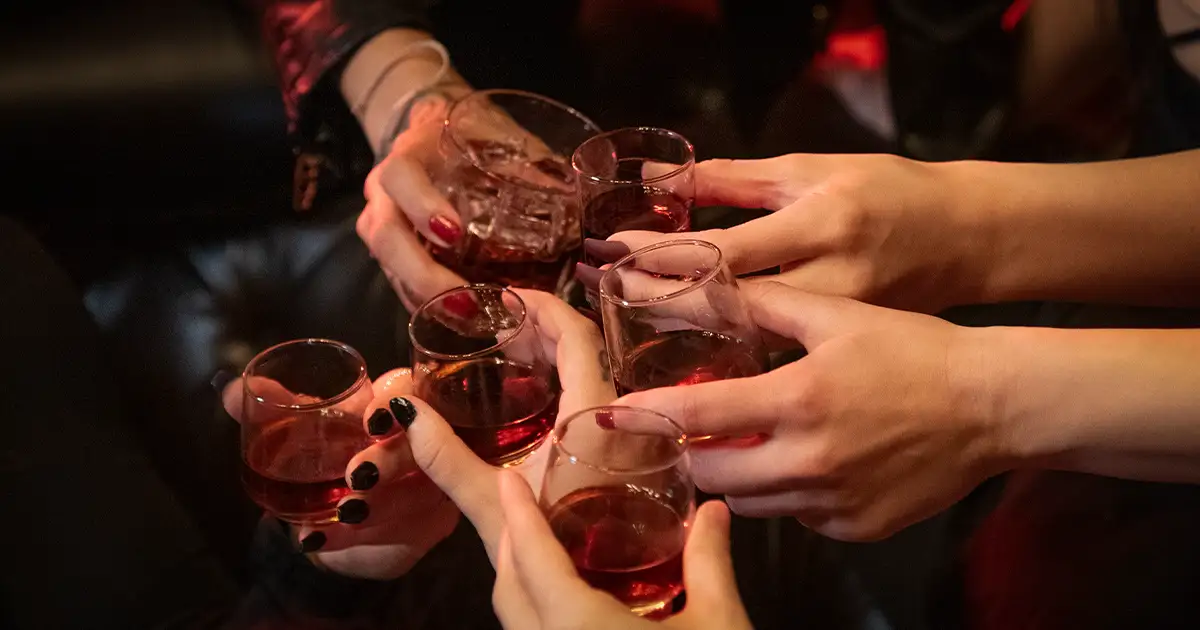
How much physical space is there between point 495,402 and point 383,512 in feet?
0.66

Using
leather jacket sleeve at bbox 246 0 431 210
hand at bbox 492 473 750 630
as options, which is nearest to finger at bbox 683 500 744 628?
hand at bbox 492 473 750 630

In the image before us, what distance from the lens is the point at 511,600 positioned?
810 mm

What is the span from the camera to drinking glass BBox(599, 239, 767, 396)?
0.96 meters

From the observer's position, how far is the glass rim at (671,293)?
36.4 inches

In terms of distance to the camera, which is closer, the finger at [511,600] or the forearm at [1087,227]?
the finger at [511,600]

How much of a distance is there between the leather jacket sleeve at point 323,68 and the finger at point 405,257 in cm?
55

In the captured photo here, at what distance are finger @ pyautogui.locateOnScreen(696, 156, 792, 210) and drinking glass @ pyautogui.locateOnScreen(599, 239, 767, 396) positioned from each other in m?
0.24

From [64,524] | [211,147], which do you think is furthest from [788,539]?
[211,147]

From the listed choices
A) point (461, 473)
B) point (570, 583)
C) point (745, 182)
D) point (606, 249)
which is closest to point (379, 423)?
point (461, 473)

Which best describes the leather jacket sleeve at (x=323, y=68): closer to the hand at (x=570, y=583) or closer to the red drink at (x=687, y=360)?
the red drink at (x=687, y=360)

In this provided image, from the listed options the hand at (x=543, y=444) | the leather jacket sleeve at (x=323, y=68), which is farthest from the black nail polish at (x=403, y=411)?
the leather jacket sleeve at (x=323, y=68)

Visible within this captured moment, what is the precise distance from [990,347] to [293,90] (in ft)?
4.51

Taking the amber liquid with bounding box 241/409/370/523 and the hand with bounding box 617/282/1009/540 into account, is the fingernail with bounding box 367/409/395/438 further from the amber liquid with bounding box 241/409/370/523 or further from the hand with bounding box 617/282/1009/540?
the hand with bounding box 617/282/1009/540

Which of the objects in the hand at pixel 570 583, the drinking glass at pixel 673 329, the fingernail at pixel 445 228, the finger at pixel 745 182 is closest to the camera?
the hand at pixel 570 583
